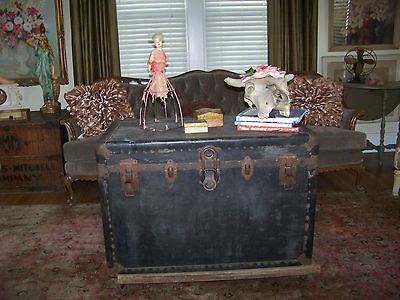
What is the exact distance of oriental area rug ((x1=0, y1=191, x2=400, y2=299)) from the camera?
273 centimetres

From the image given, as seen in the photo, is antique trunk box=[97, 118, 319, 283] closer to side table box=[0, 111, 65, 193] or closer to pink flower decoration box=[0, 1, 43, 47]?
side table box=[0, 111, 65, 193]

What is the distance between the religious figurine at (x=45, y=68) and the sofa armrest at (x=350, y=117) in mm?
2871

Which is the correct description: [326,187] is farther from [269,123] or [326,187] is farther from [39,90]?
[39,90]

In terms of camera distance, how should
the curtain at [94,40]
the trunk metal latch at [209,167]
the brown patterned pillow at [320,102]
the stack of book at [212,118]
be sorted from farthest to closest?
1. the curtain at [94,40]
2. the brown patterned pillow at [320,102]
3. the stack of book at [212,118]
4. the trunk metal latch at [209,167]

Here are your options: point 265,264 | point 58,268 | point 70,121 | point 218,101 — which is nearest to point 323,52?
point 218,101

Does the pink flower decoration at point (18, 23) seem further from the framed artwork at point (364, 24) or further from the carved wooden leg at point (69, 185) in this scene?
the framed artwork at point (364, 24)

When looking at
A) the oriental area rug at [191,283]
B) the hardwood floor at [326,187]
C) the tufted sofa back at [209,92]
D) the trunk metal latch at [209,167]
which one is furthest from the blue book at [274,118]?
the tufted sofa back at [209,92]

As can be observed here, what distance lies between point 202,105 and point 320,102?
1.12 meters

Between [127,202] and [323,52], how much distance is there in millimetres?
3709

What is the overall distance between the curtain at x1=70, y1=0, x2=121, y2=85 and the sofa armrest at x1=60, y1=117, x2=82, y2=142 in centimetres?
86

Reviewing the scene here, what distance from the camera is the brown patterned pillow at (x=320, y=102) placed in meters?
4.49

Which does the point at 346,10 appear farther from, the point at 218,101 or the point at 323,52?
the point at 218,101

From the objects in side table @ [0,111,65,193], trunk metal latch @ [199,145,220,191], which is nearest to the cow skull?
trunk metal latch @ [199,145,220,191]

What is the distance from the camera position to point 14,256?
10.8 feet
